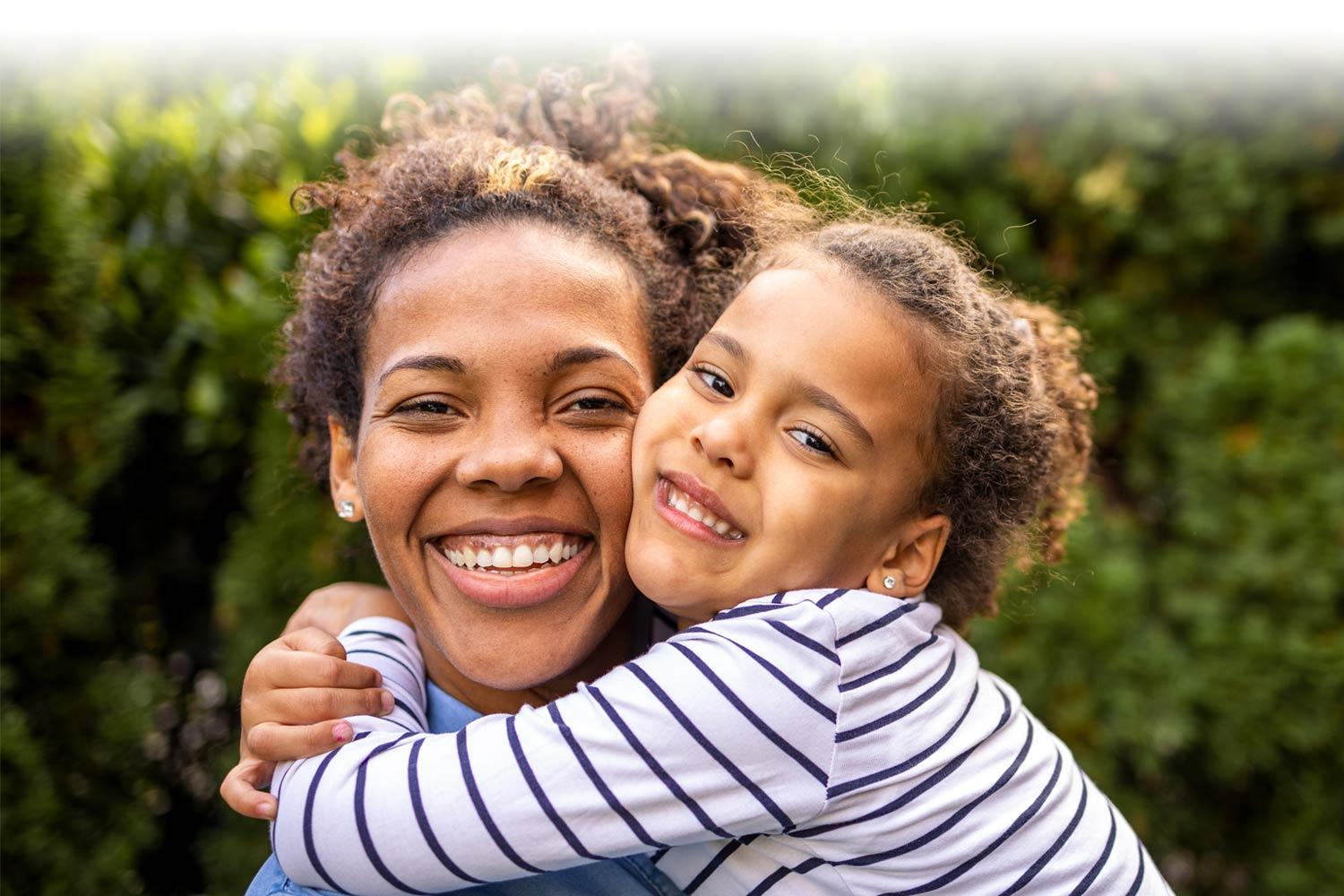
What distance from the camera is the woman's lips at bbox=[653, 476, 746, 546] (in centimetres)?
189

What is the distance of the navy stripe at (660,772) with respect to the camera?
1.68 metres

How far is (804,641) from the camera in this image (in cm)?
174

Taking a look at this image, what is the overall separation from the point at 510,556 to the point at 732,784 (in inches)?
21.1

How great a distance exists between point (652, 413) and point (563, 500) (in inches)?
8.4

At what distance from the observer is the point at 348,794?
1.72 metres

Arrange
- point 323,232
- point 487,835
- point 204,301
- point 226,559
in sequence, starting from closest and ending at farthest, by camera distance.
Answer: point 487,835 < point 323,232 < point 204,301 < point 226,559

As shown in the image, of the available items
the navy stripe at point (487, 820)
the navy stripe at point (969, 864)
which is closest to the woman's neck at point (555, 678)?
the navy stripe at point (487, 820)

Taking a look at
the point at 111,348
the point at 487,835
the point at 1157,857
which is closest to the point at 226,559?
the point at 111,348

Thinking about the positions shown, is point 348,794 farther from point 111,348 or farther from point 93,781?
point 111,348

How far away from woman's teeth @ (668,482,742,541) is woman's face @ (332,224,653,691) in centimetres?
14

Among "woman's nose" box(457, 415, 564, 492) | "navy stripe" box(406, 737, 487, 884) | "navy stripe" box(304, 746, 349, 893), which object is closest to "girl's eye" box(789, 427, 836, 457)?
"woman's nose" box(457, 415, 564, 492)

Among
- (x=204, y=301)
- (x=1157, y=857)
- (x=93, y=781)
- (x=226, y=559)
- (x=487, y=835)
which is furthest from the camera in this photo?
(x=1157, y=857)

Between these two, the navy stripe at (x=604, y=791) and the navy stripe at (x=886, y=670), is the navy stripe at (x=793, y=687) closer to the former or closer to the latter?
the navy stripe at (x=886, y=670)

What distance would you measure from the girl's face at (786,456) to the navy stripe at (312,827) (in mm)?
571
